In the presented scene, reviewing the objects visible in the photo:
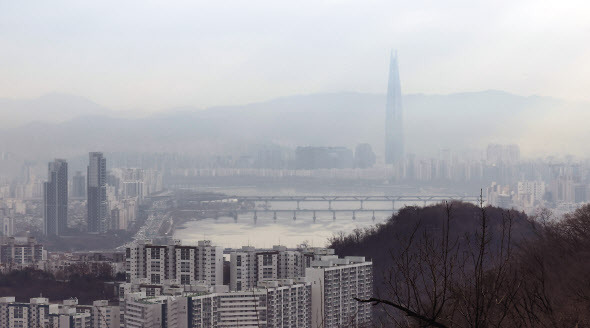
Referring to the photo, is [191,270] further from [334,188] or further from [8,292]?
[334,188]

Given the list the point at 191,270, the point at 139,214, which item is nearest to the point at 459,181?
the point at 139,214

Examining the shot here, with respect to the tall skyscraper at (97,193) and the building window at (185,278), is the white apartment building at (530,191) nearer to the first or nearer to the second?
the tall skyscraper at (97,193)

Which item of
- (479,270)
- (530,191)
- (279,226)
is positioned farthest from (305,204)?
(479,270)

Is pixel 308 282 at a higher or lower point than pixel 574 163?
lower

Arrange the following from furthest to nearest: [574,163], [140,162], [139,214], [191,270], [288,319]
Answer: [140,162] → [139,214] → [574,163] → [191,270] → [288,319]

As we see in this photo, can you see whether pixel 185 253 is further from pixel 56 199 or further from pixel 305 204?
pixel 56 199

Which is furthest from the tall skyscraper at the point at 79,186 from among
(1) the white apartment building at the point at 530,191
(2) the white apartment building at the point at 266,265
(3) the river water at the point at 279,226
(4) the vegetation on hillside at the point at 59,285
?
(2) the white apartment building at the point at 266,265
